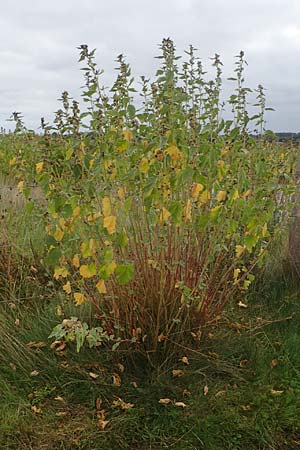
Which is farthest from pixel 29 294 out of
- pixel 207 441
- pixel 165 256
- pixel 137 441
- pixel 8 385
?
pixel 207 441

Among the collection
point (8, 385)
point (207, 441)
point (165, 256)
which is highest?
point (165, 256)

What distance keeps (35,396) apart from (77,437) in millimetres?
351

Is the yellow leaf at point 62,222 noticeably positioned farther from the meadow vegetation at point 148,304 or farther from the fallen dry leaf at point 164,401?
the fallen dry leaf at point 164,401

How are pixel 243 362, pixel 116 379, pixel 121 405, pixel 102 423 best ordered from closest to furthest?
pixel 102 423
pixel 121 405
pixel 116 379
pixel 243 362

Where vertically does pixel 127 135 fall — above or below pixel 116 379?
above

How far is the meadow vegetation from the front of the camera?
206 cm

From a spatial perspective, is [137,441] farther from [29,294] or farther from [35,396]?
[29,294]

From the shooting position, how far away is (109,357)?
249 centimetres

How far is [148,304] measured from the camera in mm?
2482

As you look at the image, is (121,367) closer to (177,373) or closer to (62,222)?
(177,373)

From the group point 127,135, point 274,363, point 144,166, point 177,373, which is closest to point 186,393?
point 177,373

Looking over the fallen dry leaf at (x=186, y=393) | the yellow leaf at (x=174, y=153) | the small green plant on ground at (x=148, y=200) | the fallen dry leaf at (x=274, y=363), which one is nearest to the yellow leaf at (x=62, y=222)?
the small green plant on ground at (x=148, y=200)

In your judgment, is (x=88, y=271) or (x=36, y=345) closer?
(x=88, y=271)

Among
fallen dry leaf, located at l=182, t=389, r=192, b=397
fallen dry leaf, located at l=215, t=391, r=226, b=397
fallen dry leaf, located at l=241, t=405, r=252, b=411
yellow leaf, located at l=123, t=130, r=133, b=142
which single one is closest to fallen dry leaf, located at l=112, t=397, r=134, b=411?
fallen dry leaf, located at l=182, t=389, r=192, b=397
